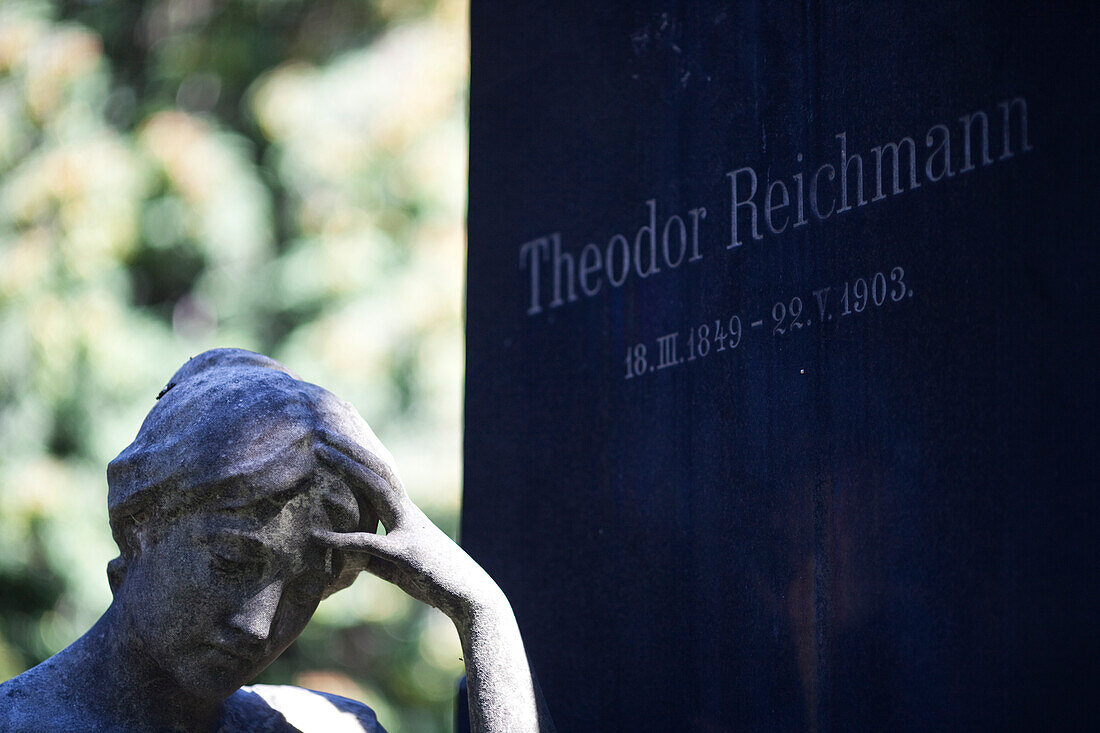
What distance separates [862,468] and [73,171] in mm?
10606

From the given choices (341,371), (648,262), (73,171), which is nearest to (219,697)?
(648,262)

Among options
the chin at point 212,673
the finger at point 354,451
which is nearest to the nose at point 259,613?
the chin at point 212,673

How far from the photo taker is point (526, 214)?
554 cm

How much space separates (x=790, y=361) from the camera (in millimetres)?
4422

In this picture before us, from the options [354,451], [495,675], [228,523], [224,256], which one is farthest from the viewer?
[224,256]

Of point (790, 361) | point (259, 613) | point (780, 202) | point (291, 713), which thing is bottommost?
point (291, 713)

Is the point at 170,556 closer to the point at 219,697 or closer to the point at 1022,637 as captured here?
the point at 219,697

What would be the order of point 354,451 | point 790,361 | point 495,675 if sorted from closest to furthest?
1. point 354,451
2. point 495,675
3. point 790,361

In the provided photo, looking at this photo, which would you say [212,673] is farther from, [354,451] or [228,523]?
[354,451]

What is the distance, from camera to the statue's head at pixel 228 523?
3.76 meters

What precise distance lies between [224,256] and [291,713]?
9906 millimetres

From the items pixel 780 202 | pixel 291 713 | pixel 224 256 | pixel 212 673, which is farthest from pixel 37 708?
pixel 224 256

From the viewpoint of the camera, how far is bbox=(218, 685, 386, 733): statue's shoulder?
4.29 metres

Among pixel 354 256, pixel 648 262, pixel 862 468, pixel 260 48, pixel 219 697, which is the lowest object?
pixel 219 697
